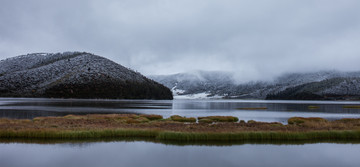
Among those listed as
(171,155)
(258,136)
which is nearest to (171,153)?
(171,155)

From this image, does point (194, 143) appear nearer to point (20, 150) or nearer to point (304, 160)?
point (304, 160)

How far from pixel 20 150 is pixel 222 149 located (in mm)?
21361

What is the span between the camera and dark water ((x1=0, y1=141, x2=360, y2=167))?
2589 cm

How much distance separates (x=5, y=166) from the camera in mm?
23734

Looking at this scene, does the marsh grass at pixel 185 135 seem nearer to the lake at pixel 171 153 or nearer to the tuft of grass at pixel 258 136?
the tuft of grass at pixel 258 136

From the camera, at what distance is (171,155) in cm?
2905

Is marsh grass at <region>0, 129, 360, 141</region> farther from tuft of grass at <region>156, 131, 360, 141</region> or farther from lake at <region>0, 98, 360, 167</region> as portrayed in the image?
lake at <region>0, 98, 360, 167</region>

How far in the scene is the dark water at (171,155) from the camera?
1019 inches

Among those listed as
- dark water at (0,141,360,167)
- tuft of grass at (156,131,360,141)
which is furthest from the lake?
tuft of grass at (156,131,360,141)

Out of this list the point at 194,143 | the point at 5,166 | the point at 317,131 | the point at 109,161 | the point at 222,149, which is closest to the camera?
the point at 5,166

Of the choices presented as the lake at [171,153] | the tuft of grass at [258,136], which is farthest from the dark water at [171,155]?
the tuft of grass at [258,136]

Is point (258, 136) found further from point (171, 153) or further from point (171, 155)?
point (171, 155)

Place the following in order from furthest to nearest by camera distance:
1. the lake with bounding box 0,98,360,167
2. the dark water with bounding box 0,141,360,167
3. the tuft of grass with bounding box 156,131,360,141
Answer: the tuft of grass with bounding box 156,131,360,141
the lake with bounding box 0,98,360,167
the dark water with bounding box 0,141,360,167

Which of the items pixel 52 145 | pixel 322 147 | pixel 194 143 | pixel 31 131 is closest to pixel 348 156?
pixel 322 147
